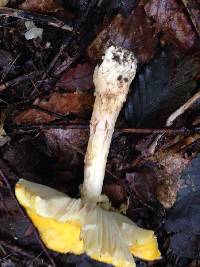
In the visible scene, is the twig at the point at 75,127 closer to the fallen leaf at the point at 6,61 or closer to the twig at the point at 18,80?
the twig at the point at 18,80

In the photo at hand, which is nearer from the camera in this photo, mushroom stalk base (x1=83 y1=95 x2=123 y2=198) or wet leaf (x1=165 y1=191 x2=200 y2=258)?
mushroom stalk base (x1=83 y1=95 x2=123 y2=198)

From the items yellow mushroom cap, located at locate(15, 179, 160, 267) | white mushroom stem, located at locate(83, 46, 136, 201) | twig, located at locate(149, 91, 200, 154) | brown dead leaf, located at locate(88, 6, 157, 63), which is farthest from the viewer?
brown dead leaf, located at locate(88, 6, 157, 63)

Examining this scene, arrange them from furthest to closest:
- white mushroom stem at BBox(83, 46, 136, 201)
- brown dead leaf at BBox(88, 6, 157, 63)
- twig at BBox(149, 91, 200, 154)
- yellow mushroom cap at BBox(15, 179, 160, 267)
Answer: brown dead leaf at BBox(88, 6, 157, 63) → twig at BBox(149, 91, 200, 154) → white mushroom stem at BBox(83, 46, 136, 201) → yellow mushroom cap at BBox(15, 179, 160, 267)

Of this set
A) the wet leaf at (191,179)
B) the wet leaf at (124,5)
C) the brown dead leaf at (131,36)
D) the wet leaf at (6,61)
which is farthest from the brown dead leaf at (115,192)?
the wet leaf at (124,5)

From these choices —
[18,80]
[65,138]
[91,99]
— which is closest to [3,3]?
[18,80]

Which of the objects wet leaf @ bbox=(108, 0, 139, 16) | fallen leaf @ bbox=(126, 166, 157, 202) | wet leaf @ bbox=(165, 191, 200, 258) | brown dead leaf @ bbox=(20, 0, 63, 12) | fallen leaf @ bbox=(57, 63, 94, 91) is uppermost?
wet leaf @ bbox=(108, 0, 139, 16)

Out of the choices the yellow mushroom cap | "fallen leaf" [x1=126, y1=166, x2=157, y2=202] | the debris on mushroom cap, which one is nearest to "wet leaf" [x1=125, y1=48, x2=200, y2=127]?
"fallen leaf" [x1=126, y1=166, x2=157, y2=202]

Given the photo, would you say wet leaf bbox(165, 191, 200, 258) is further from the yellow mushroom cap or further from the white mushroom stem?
the white mushroom stem
